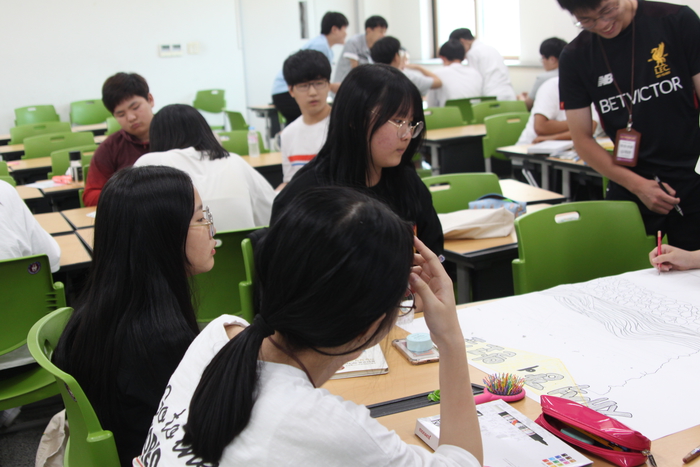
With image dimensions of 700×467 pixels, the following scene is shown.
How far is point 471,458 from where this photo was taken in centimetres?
88

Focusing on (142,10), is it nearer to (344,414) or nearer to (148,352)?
(148,352)

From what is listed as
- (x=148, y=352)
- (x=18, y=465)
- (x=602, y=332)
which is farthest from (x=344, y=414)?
(x=18, y=465)

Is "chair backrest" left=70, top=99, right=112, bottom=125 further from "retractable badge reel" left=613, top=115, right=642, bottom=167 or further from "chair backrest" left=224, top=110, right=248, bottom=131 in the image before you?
"retractable badge reel" left=613, top=115, right=642, bottom=167

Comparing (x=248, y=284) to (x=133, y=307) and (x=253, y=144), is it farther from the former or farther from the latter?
(x=253, y=144)

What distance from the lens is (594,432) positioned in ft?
A: 3.25

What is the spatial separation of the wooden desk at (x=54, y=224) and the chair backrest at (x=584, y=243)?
2146 mm

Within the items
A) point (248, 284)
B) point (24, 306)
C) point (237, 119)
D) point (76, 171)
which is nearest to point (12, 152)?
point (76, 171)

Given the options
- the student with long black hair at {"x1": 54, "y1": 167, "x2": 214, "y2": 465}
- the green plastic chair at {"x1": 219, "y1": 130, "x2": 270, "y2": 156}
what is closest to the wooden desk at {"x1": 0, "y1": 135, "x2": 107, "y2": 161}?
the green plastic chair at {"x1": 219, "y1": 130, "x2": 270, "y2": 156}

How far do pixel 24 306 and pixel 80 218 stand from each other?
130cm

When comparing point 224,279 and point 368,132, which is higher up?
point 368,132

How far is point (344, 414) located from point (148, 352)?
0.62 metres

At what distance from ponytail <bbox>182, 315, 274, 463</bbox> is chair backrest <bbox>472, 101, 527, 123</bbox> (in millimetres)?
5092

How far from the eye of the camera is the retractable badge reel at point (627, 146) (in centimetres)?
216

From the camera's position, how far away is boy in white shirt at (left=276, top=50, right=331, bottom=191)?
3275 millimetres
